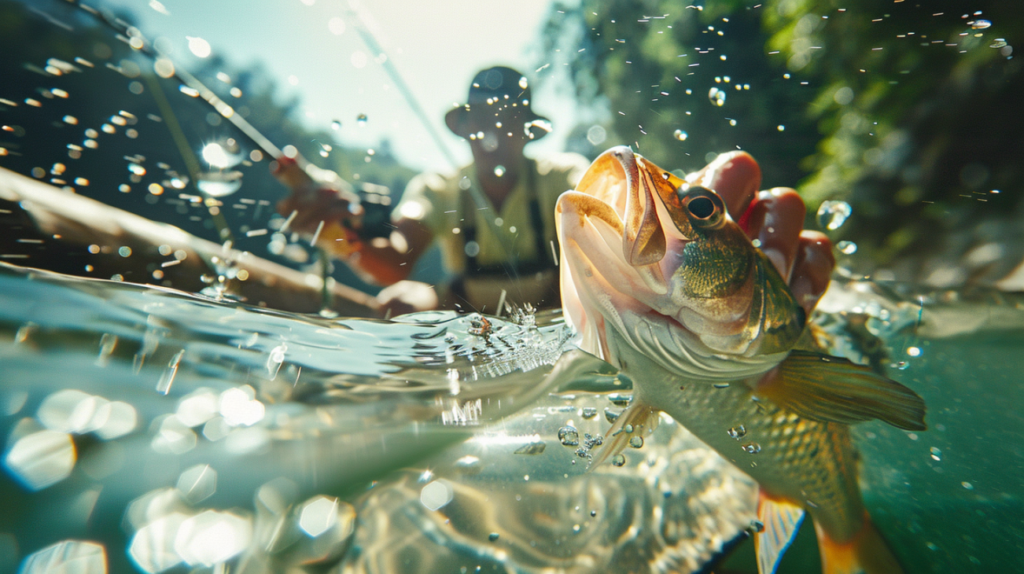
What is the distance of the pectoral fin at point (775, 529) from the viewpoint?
1.31m

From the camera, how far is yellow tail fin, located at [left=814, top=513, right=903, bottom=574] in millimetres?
1423

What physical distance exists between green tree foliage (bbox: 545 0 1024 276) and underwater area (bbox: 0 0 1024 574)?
1.78 m

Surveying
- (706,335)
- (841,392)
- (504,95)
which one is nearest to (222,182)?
(504,95)

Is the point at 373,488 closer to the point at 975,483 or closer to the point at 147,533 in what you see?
the point at 147,533

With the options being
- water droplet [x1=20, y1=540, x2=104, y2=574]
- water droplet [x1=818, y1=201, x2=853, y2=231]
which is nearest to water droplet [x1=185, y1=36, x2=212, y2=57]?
water droplet [x1=20, y1=540, x2=104, y2=574]

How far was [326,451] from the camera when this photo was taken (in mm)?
1129

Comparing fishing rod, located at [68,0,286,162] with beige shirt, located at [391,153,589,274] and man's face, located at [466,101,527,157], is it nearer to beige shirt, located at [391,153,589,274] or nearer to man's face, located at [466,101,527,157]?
beige shirt, located at [391,153,589,274]

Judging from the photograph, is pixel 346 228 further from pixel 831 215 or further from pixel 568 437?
pixel 831 215

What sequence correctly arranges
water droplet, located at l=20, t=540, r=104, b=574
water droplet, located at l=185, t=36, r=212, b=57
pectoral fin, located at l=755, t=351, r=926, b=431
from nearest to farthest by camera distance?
water droplet, located at l=20, t=540, r=104, b=574
pectoral fin, located at l=755, t=351, r=926, b=431
water droplet, located at l=185, t=36, r=212, b=57

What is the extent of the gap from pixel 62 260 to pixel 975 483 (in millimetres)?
4499

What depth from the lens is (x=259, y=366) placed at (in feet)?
4.21

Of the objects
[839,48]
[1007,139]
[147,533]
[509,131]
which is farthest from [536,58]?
[1007,139]

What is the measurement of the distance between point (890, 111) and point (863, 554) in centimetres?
614

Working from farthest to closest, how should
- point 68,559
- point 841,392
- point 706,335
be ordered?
point 841,392 → point 706,335 → point 68,559
